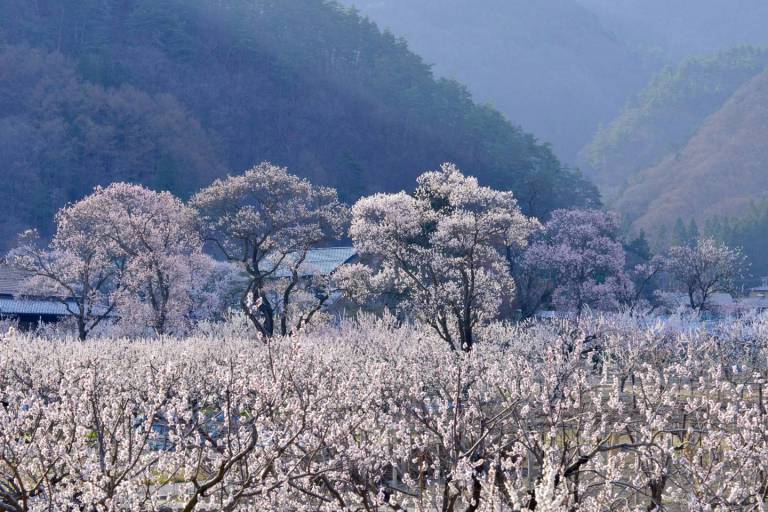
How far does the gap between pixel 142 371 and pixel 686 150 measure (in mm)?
123309

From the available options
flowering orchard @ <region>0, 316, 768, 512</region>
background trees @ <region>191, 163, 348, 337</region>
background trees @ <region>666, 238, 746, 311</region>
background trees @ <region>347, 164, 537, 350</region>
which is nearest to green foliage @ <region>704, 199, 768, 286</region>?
background trees @ <region>666, 238, 746, 311</region>

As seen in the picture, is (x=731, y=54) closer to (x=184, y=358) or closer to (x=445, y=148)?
(x=445, y=148)

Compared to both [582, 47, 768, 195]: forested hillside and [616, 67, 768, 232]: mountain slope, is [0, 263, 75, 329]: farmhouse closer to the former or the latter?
[616, 67, 768, 232]: mountain slope

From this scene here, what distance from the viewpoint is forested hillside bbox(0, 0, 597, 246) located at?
64875mm

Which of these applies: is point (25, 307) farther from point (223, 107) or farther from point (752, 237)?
point (752, 237)

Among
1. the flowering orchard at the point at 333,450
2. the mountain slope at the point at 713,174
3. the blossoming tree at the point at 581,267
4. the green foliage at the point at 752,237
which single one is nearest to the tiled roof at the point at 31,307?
the flowering orchard at the point at 333,450

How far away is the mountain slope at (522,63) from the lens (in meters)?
166

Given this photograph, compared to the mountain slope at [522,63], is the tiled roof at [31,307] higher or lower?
lower

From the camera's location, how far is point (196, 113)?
80875mm

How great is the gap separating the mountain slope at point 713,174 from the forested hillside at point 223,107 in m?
35.6

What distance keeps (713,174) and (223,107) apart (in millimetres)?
73570

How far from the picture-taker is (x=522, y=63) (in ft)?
602

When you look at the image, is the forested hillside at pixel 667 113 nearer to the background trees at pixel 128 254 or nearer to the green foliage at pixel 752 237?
the green foliage at pixel 752 237

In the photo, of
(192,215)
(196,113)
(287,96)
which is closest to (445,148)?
(287,96)
